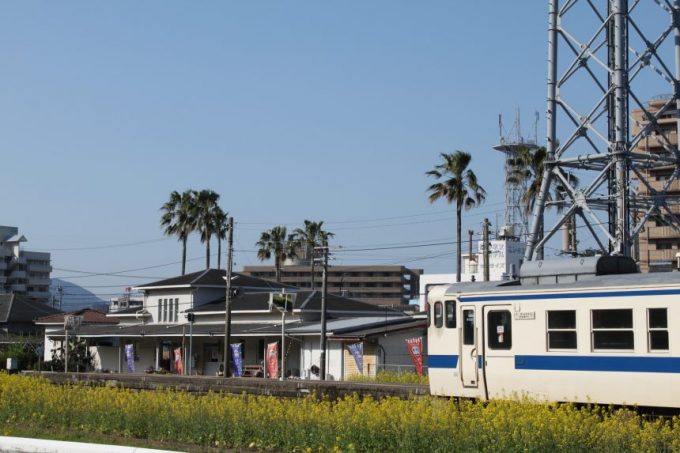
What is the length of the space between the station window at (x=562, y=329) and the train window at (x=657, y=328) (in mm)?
1806

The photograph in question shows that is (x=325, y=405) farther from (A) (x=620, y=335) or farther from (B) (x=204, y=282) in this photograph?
(B) (x=204, y=282)

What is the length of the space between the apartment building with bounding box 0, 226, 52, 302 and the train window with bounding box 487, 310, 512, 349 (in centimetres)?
15593

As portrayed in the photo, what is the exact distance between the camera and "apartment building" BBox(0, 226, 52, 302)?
16912 cm

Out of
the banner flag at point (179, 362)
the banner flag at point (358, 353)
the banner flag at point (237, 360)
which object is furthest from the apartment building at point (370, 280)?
the banner flag at point (358, 353)

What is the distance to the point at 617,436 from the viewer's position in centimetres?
1323

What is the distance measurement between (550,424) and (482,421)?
1.13m

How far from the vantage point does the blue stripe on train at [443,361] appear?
874 inches

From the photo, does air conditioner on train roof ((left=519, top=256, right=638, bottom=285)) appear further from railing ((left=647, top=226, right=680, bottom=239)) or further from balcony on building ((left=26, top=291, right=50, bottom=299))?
balcony on building ((left=26, top=291, right=50, bottom=299))

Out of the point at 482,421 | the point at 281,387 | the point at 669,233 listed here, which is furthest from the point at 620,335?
the point at 669,233

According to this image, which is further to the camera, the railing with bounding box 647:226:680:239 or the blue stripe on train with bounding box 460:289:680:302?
the railing with bounding box 647:226:680:239

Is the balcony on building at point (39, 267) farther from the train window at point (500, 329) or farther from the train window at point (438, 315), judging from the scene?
Result: the train window at point (500, 329)

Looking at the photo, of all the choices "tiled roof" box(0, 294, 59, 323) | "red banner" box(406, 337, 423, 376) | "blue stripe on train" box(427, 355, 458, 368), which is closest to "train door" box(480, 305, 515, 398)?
"blue stripe on train" box(427, 355, 458, 368)

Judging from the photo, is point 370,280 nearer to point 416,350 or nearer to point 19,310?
point 19,310

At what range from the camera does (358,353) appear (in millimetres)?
48219
